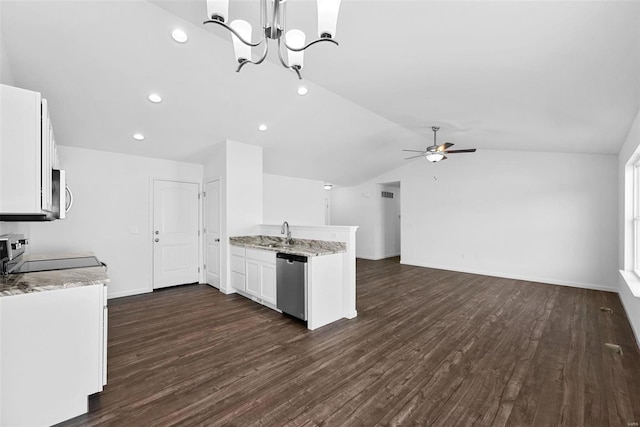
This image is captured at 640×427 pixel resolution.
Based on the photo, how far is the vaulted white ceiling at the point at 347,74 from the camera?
197 cm

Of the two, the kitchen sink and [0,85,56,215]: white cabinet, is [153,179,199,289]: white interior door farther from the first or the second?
[0,85,56,215]: white cabinet

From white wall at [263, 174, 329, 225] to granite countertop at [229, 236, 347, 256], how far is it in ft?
7.27

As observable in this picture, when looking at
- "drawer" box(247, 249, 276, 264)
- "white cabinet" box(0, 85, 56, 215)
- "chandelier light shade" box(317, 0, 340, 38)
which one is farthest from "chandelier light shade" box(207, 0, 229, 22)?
"drawer" box(247, 249, 276, 264)

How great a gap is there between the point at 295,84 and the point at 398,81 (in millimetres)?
1333

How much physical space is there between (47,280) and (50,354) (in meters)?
0.48

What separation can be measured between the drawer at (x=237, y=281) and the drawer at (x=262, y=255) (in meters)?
0.47

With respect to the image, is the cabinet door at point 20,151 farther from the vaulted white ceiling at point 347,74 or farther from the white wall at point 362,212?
the white wall at point 362,212

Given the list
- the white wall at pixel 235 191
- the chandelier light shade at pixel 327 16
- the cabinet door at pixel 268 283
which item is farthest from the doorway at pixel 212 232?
the chandelier light shade at pixel 327 16

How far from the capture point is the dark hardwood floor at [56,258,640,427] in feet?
6.30

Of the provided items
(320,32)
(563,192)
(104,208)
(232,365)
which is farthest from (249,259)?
(563,192)

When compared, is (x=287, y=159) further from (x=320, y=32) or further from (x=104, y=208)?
(x=320, y=32)

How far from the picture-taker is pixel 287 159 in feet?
20.1

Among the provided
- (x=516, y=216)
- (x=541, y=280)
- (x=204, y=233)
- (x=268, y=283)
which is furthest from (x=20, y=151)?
(x=541, y=280)

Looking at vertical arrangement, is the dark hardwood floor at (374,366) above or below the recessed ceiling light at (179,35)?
below
